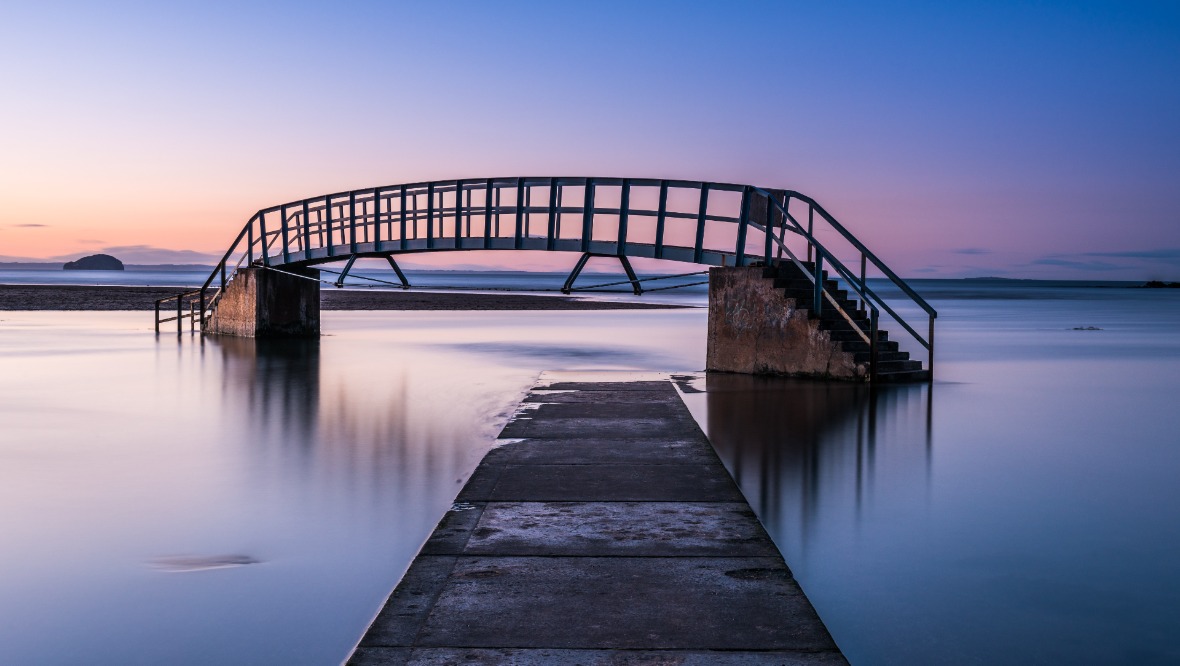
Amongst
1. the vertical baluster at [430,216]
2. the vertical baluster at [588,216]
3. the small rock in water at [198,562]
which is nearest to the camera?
the small rock in water at [198,562]

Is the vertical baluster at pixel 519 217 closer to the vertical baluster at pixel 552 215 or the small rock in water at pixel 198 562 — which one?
the vertical baluster at pixel 552 215

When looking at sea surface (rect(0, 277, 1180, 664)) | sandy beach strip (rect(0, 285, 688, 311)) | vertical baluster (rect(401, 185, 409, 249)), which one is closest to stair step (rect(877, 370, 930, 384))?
sea surface (rect(0, 277, 1180, 664))

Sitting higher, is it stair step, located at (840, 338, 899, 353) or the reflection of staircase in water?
stair step, located at (840, 338, 899, 353)

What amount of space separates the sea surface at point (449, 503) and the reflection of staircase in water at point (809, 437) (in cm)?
5

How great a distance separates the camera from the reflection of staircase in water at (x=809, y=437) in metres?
7.66

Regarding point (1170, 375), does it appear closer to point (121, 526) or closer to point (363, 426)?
point (363, 426)

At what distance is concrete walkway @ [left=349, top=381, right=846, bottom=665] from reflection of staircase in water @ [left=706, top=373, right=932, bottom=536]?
500 millimetres

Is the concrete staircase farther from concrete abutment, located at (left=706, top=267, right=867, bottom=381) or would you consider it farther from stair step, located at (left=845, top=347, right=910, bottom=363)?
concrete abutment, located at (left=706, top=267, right=867, bottom=381)

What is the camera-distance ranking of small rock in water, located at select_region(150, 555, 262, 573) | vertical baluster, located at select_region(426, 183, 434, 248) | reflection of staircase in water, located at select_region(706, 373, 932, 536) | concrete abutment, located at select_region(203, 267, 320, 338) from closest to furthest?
small rock in water, located at select_region(150, 555, 262, 573)
reflection of staircase in water, located at select_region(706, 373, 932, 536)
vertical baluster, located at select_region(426, 183, 434, 248)
concrete abutment, located at select_region(203, 267, 320, 338)

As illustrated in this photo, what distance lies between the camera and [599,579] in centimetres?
487

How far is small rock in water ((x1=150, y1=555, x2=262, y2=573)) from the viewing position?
17.9 feet

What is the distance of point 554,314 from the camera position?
157 ft

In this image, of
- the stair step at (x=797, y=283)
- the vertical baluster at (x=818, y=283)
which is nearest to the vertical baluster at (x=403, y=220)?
the stair step at (x=797, y=283)

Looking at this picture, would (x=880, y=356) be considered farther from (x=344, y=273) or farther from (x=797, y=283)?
(x=344, y=273)
